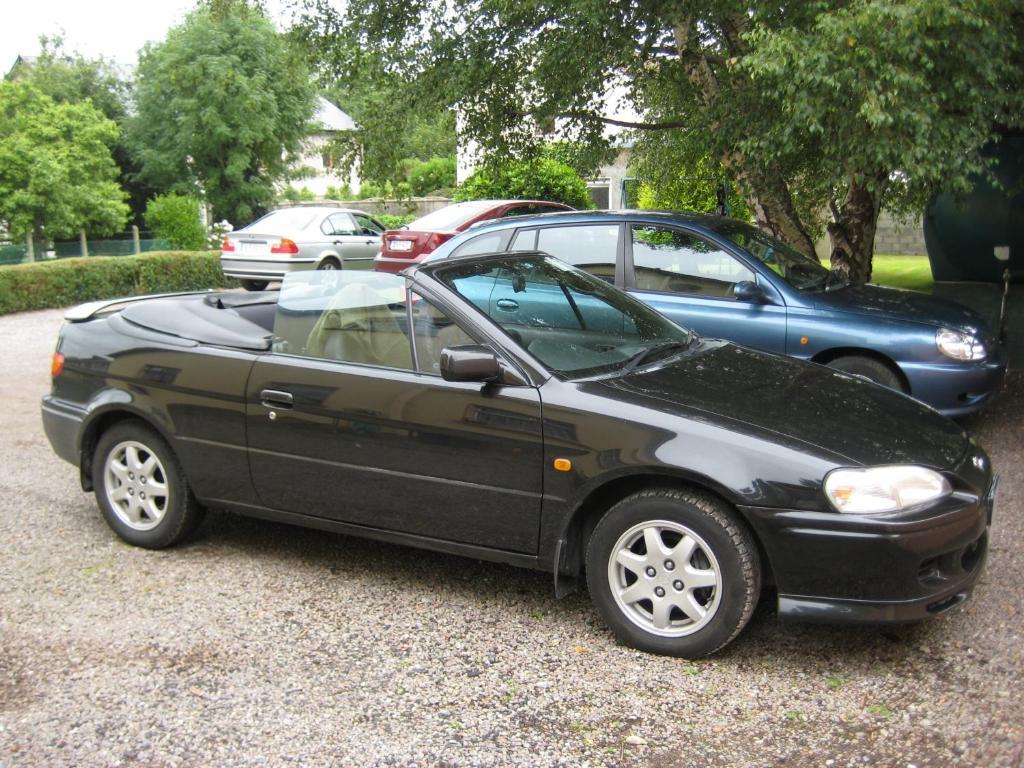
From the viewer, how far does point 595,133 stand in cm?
1187

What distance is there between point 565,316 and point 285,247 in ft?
42.9

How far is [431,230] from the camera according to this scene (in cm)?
1390

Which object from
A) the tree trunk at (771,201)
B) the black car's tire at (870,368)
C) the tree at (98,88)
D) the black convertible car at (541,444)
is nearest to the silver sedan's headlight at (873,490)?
the black convertible car at (541,444)

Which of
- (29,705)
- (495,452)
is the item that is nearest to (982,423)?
(495,452)

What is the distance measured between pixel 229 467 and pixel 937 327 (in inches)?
187

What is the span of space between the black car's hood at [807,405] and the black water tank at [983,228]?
841 centimetres

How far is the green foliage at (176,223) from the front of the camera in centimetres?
2923

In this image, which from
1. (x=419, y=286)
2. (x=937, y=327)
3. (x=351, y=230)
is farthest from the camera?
(x=351, y=230)

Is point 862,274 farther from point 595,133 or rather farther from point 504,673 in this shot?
point 504,673

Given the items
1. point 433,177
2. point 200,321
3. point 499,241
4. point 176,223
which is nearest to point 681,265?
point 499,241

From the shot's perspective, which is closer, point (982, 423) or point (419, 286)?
point (419, 286)

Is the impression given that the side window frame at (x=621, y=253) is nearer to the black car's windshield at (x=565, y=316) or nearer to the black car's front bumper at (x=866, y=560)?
the black car's windshield at (x=565, y=316)

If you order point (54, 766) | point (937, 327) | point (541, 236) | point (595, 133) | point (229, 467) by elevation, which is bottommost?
point (54, 766)

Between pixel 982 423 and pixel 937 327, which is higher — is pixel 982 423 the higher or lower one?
the lower one
